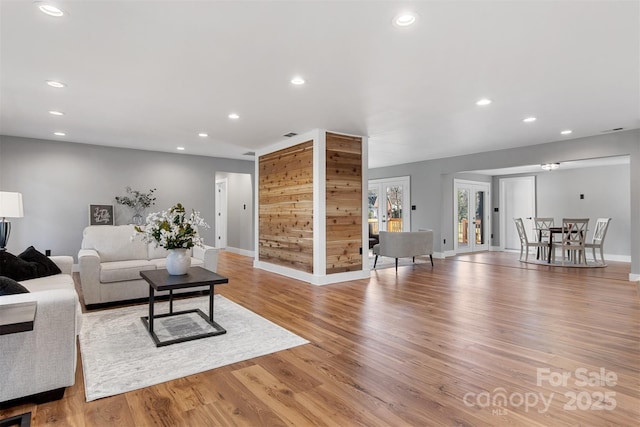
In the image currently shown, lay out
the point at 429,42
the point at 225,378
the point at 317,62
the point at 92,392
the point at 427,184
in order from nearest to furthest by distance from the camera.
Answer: the point at 92,392 < the point at 225,378 < the point at 429,42 < the point at 317,62 < the point at 427,184

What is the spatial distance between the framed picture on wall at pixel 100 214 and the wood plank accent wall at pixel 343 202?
4606 mm

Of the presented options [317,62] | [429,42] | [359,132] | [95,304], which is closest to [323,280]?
[359,132]

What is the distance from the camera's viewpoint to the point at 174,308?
388 cm

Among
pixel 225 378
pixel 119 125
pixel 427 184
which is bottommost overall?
pixel 225 378

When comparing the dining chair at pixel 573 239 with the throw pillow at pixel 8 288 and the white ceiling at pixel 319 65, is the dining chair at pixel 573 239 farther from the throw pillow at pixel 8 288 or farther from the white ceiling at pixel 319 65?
the throw pillow at pixel 8 288

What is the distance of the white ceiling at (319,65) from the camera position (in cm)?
226

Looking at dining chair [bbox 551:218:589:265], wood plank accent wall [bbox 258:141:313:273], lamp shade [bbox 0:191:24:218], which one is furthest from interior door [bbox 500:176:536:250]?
lamp shade [bbox 0:191:24:218]

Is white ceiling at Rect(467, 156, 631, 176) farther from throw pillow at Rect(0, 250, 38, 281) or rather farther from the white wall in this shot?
throw pillow at Rect(0, 250, 38, 281)

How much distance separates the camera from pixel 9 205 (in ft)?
10.7

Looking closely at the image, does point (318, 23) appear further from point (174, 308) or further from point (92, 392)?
point (174, 308)

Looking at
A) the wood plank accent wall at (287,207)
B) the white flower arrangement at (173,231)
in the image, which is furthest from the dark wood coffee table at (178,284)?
the wood plank accent wall at (287,207)

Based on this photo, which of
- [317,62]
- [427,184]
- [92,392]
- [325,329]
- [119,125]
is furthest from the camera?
[427,184]

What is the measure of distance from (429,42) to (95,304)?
4416mm

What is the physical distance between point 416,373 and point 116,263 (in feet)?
12.4
